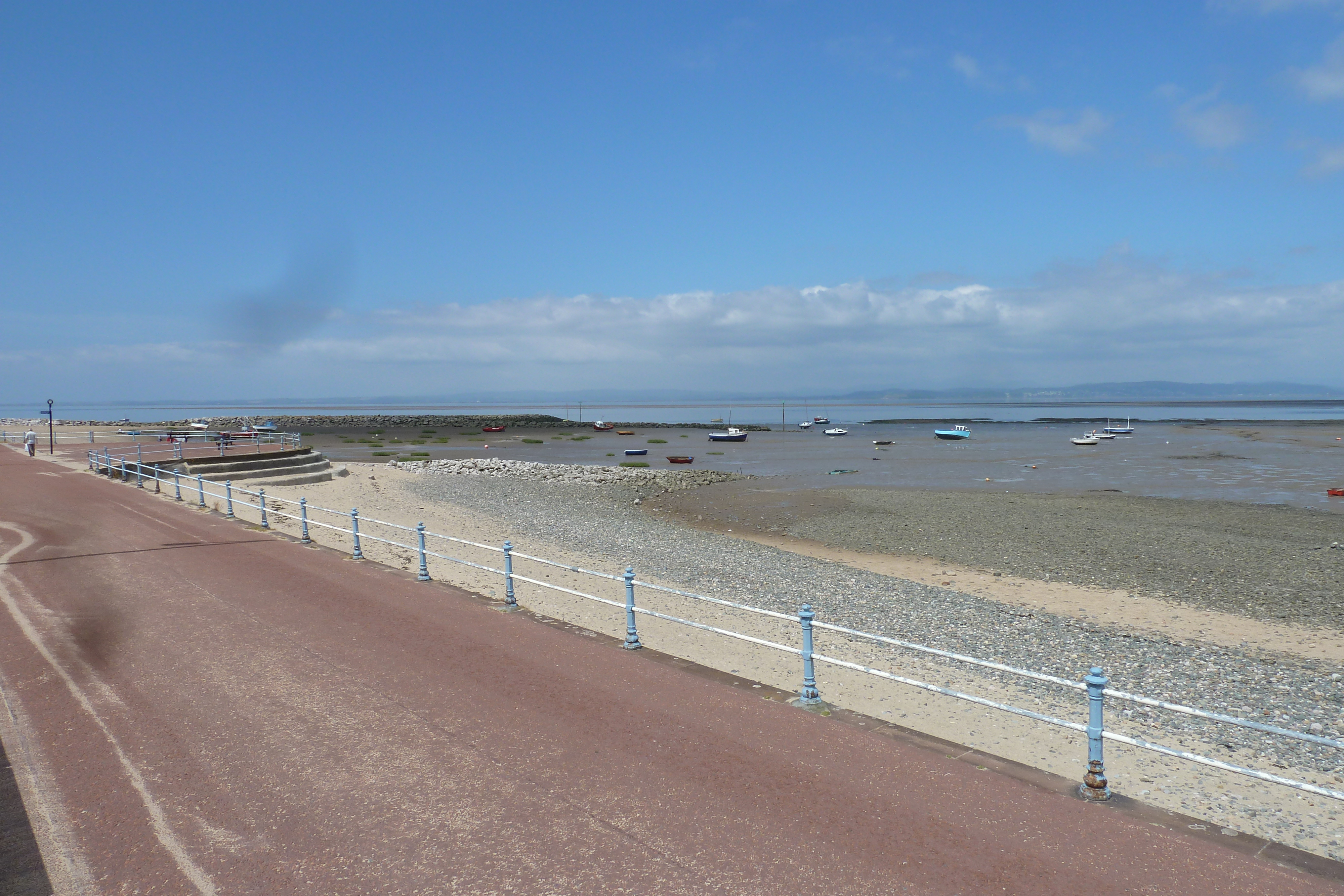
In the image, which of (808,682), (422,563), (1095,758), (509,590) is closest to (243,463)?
(422,563)

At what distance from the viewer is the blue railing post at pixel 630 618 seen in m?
10.0

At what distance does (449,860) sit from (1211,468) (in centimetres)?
6893

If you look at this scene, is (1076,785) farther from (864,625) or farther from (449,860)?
(864,625)

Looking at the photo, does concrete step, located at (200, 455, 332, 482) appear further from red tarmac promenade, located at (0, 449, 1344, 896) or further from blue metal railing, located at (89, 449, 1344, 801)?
red tarmac promenade, located at (0, 449, 1344, 896)

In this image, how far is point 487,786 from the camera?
6535 mm

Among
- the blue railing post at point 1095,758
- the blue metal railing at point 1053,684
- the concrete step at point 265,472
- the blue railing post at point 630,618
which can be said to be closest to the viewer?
the blue metal railing at point 1053,684

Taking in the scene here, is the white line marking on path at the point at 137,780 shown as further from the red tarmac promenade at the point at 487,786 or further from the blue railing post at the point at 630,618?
the blue railing post at the point at 630,618

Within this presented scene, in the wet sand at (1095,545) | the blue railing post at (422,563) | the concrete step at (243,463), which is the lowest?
the wet sand at (1095,545)

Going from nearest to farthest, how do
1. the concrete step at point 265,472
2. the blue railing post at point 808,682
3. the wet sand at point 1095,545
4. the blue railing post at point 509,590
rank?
the blue railing post at point 808,682, the blue railing post at point 509,590, the wet sand at point 1095,545, the concrete step at point 265,472

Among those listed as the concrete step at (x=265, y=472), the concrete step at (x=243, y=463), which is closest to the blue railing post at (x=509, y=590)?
the concrete step at (x=265, y=472)

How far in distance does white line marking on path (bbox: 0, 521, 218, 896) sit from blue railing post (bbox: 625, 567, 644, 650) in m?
5.20

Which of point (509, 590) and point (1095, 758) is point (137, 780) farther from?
point (1095, 758)

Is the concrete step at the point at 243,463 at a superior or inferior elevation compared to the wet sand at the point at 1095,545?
superior

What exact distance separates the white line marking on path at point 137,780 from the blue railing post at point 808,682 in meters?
5.43
